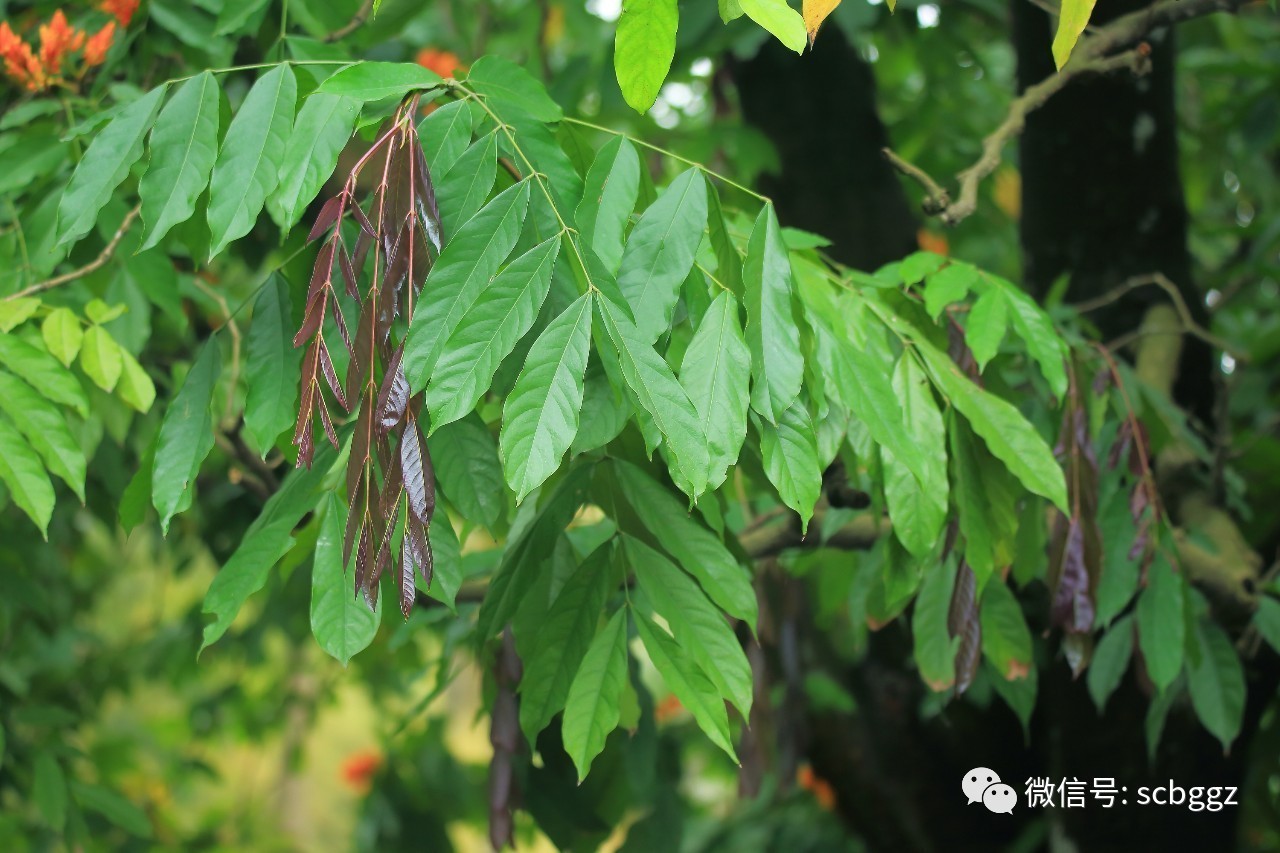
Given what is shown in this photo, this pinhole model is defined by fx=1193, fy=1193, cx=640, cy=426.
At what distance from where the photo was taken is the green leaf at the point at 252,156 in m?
1.02

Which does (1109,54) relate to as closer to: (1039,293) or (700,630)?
(1039,293)

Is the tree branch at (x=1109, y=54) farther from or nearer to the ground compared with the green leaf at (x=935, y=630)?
farther from the ground

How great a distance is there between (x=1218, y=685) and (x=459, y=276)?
1283 millimetres

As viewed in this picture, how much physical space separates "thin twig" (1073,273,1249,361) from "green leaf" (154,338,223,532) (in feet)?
4.25

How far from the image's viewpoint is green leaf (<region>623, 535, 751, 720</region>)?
104 centimetres

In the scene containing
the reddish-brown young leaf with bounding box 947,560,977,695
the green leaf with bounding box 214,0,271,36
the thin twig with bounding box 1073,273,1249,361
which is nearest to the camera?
the reddish-brown young leaf with bounding box 947,560,977,695

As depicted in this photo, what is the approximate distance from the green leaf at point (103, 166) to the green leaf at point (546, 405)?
1.61 ft

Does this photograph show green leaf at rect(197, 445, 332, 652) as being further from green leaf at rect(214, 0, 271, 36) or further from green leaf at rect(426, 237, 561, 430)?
green leaf at rect(214, 0, 271, 36)

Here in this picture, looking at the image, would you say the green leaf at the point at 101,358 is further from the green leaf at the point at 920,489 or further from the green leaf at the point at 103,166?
the green leaf at the point at 920,489

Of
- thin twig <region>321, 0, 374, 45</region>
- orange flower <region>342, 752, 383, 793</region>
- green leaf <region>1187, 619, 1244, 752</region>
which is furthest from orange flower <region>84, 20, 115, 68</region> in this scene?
orange flower <region>342, 752, 383, 793</region>

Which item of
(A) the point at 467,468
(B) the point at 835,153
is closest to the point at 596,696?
(A) the point at 467,468

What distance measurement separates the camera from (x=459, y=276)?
92 cm

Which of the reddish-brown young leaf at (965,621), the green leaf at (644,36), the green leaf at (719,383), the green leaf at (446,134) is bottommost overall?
the reddish-brown young leaf at (965,621)

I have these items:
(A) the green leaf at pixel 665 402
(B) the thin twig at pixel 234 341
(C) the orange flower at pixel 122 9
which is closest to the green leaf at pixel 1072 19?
(A) the green leaf at pixel 665 402
